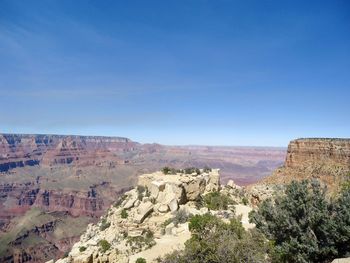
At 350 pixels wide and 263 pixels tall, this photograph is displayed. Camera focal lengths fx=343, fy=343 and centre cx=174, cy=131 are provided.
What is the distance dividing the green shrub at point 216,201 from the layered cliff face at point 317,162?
14.5 m

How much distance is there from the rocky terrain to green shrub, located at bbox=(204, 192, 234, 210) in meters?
0.85

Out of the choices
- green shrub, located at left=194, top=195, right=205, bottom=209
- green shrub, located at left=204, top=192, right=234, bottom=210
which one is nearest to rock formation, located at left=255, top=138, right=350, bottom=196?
green shrub, located at left=204, top=192, right=234, bottom=210

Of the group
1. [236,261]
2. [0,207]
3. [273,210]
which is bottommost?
[0,207]

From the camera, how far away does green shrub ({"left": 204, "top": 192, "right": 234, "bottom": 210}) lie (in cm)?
3528

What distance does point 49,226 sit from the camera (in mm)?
141375

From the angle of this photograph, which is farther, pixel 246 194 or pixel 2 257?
Result: pixel 2 257

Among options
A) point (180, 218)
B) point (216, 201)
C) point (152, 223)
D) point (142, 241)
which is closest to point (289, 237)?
point (142, 241)

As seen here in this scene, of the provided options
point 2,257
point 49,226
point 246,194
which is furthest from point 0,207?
point 246,194

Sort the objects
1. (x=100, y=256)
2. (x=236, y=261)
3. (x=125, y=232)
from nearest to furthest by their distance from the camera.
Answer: (x=236, y=261)
(x=100, y=256)
(x=125, y=232)

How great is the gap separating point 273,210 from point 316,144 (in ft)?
129

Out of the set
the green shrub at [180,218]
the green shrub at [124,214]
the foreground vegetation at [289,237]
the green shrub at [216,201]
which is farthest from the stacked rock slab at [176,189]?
the foreground vegetation at [289,237]

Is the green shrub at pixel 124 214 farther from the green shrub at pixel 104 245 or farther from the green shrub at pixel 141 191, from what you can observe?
the green shrub at pixel 104 245

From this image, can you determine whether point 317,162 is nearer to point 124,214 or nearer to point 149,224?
point 124,214

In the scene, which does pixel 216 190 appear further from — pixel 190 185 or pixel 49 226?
pixel 49 226
